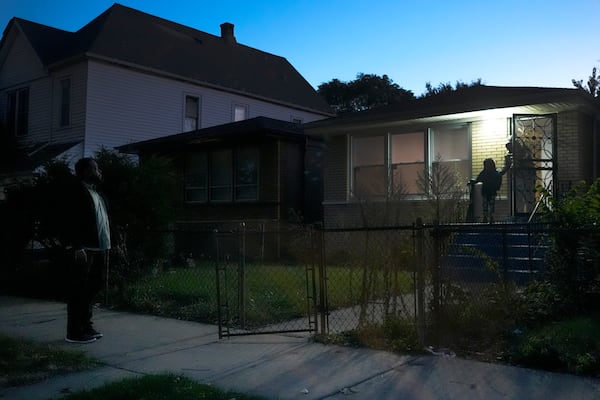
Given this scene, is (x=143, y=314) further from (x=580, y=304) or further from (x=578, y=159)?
(x=578, y=159)

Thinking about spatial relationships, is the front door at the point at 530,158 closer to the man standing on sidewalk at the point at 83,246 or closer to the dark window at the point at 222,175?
the dark window at the point at 222,175

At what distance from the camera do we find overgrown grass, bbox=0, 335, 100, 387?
5.04 m

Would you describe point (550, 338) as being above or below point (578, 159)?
below

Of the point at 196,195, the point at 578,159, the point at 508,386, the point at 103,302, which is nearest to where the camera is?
the point at 508,386

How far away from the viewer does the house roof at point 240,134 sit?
15.6 metres

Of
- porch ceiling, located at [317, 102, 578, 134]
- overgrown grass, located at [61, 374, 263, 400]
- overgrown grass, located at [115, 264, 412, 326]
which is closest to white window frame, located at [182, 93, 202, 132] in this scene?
porch ceiling, located at [317, 102, 578, 134]

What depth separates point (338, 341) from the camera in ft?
19.8

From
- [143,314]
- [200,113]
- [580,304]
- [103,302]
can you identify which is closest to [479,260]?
[580,304]

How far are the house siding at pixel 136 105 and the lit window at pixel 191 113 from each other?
224mm

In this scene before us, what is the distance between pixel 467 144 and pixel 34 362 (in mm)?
10510

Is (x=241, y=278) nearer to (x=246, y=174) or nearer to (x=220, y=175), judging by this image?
(x=246, y=174)

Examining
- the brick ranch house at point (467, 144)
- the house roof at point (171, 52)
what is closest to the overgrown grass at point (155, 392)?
the brick ranch house at point (467, 144)

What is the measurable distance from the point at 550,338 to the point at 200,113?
20.6m

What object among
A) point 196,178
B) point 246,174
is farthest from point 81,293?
point 196,178
